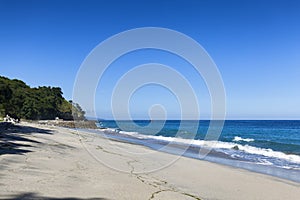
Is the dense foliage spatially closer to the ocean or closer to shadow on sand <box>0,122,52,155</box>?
the ocean

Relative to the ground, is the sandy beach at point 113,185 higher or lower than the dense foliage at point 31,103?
lower

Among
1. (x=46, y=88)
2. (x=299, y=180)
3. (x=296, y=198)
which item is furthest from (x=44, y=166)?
(x=46, y=88)

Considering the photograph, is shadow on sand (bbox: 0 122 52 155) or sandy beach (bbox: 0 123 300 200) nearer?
sandy beach (bbox: 0 123 300 200)

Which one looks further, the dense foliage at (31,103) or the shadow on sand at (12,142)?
the dense foliage at (31,103)

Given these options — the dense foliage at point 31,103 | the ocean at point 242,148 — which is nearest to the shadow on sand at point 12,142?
the ocean at point 242,148

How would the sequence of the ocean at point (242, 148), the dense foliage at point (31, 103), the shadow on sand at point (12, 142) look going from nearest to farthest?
the shadow on sand at point (12, 142) < the ocean at point (242, 148) < the dense foliage at point (31, 103)

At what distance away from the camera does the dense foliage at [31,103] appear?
53.1m

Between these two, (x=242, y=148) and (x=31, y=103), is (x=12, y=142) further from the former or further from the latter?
(x=31, y=103)

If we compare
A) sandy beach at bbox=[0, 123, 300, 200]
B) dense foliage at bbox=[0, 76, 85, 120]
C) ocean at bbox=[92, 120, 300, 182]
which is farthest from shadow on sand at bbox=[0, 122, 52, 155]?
dense foliage at bbox=[0, 76, 85, 120]

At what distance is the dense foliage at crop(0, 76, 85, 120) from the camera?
174 ft

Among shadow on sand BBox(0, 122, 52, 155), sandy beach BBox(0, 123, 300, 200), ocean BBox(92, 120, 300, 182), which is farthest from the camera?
ocean BBox(92, 120, 300, 182)

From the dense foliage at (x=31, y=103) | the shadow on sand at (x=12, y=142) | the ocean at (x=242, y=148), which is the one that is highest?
the dense foliage at (x=31, y=103)

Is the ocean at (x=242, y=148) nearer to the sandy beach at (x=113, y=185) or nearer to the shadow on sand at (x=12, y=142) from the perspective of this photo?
the sandy beach at (x=113, y=185)

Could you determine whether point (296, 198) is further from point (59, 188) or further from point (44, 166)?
point (44, 166)
